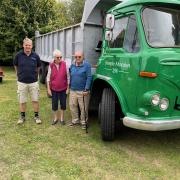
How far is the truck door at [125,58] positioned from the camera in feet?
17.1

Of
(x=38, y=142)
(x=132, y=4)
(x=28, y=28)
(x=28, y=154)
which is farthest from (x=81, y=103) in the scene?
(x=28, y=28)

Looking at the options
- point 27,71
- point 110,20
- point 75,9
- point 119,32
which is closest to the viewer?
point 110,20

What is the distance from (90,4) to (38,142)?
117 inches

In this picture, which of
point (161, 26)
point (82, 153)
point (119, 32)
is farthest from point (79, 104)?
point (161, 26)

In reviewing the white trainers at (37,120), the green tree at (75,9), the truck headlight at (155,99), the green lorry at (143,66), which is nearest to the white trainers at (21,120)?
the white trainers at (37,120)

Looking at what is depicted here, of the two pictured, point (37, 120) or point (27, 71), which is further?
point (37, 120)

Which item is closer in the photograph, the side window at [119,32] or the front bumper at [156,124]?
the front bumper at [156,124]

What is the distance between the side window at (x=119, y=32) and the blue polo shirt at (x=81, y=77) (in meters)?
0.78

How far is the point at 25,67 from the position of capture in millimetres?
6992

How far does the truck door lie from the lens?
5.20 meters

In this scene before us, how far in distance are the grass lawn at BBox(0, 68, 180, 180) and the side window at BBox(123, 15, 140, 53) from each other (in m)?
1.68

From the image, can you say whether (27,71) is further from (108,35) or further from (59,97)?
(108,35)

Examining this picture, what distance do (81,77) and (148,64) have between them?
1996mm

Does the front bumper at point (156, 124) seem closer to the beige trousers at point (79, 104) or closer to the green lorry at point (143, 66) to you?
the green lorry at point (143, 66)
